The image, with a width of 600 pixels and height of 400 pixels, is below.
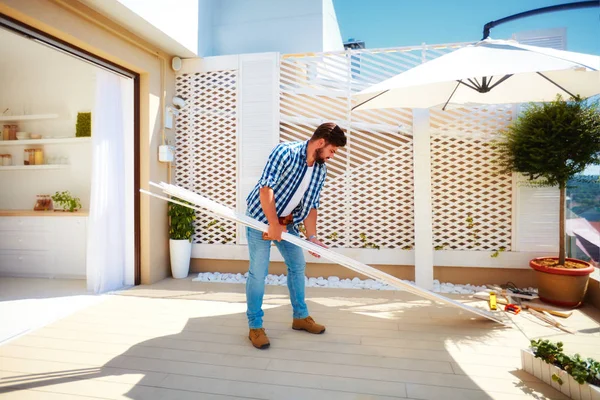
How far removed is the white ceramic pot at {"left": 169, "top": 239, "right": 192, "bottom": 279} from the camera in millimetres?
4062

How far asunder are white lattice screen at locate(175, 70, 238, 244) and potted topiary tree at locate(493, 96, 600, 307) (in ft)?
9.61

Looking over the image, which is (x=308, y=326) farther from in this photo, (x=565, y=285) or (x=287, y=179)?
(x=565, y=285)

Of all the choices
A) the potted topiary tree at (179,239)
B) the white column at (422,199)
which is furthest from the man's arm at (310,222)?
the potted topiary tree at (179,239)

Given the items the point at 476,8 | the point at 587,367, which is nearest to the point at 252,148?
the point at 587,367

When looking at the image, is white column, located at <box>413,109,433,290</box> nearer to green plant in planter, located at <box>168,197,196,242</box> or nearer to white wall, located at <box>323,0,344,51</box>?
green plant in planter, located at <box>168,197,196,242</box>

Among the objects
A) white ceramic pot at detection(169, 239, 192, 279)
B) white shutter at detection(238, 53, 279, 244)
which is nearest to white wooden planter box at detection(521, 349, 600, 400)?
white shutter at detection(238, 53, 279, 244)

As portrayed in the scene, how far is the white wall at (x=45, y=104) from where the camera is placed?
4551mm

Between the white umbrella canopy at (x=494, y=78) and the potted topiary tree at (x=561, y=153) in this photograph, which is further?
the potted topiary tree at (x=561, y=153)

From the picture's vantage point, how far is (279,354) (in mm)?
2197

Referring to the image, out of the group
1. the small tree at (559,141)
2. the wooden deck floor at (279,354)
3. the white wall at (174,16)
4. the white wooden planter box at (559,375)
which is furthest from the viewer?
the white wall at (174,16)

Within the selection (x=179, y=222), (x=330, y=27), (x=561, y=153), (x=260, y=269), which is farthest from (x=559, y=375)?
(x=330, y=27)

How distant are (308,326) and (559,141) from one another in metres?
2.48

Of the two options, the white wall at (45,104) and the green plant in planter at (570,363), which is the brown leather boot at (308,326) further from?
the white wall at (45,104)

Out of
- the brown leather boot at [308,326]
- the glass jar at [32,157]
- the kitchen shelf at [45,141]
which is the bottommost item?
the brown leather boot at [308,326]
